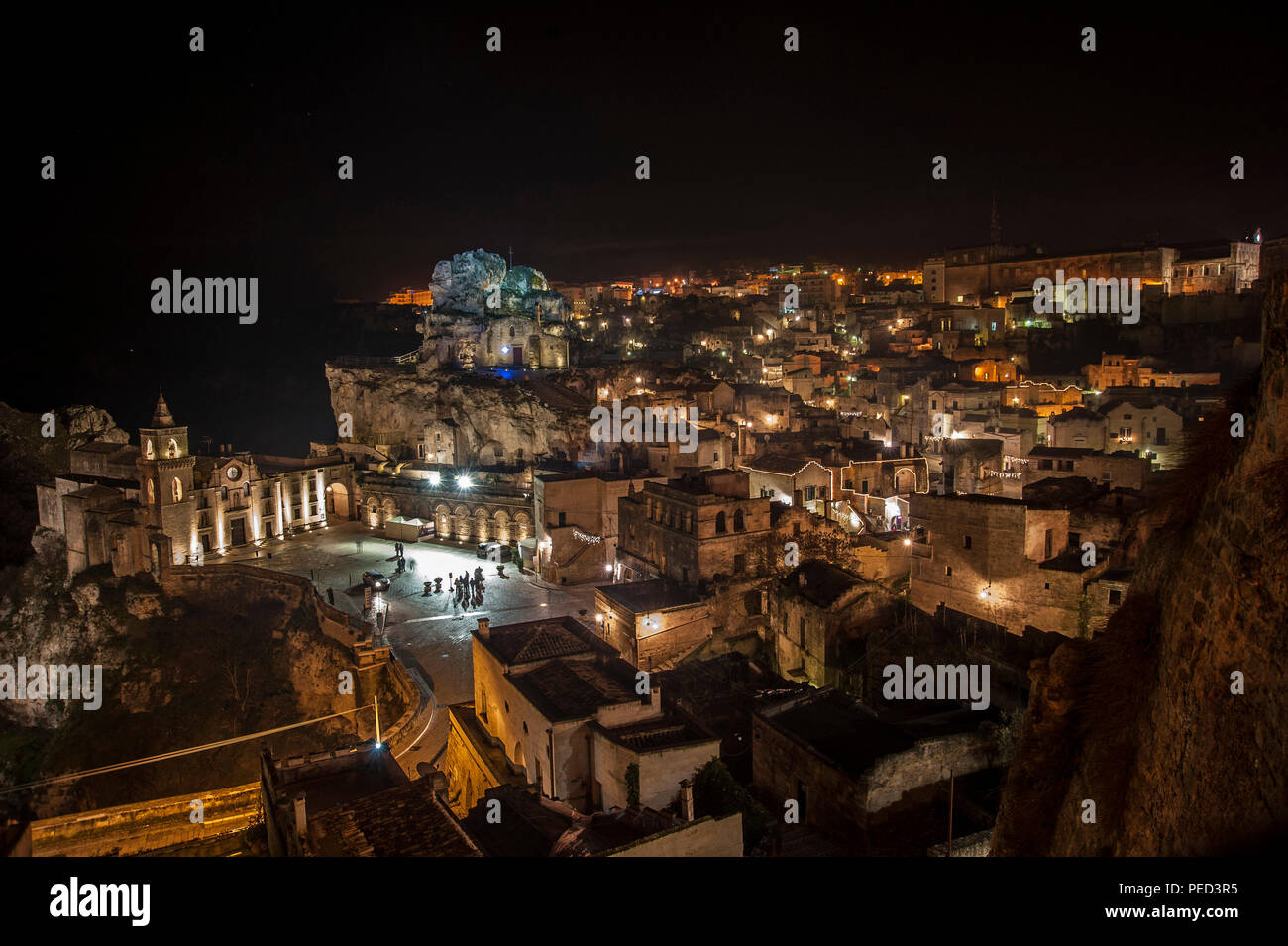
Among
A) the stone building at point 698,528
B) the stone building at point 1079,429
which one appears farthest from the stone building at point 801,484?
the stone building at point 1079,429

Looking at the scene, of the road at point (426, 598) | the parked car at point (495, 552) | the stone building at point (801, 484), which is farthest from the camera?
the parked car at point (495, 552)

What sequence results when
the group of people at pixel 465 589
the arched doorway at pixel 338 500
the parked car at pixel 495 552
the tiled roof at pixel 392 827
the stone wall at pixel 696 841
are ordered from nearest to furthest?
1. the stone wall at pixel 696 841
2. the tiled roof at pixel 392 827
3. the group of people at pixel 465 589
4. the parked car at pixel 495 552
5. the arched doorway at pixel 338 500

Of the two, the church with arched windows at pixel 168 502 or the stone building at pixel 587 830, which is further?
the church with arched windows at pixel 168 502

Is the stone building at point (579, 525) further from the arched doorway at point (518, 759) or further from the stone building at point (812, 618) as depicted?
the arched doorway at point (518, 759)

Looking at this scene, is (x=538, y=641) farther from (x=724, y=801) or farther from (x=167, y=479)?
(x=167, y=479)

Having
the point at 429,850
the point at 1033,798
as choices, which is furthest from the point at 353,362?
the point at 1033,798

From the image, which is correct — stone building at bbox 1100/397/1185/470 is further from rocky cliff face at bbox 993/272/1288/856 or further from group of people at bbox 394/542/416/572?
rocky cliff face at bbox 993/272/1288/856
